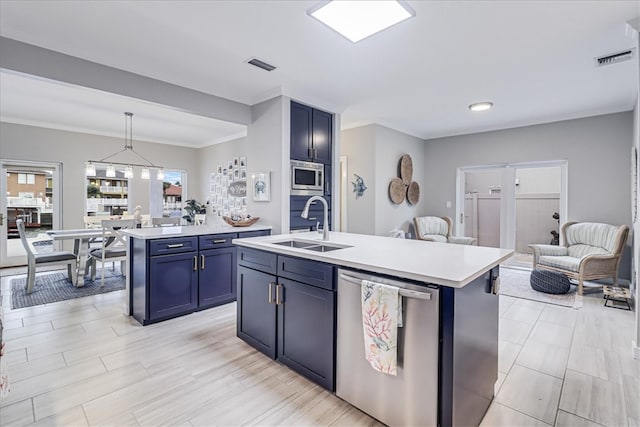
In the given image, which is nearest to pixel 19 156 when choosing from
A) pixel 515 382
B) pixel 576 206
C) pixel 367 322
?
pixel 367 322

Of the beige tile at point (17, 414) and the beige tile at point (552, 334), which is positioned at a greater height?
the beige tile at point (552, 334)

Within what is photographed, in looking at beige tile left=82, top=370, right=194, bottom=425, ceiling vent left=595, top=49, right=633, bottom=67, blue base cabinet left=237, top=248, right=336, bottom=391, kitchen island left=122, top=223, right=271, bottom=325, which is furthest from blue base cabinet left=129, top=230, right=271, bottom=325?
ceiling vent left=595, top=49, right=633, bottom=67

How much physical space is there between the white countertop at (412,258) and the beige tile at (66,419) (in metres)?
1.39

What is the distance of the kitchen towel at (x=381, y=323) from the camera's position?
1.52 m

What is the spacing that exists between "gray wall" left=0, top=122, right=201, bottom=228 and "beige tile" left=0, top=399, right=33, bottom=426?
5.20m

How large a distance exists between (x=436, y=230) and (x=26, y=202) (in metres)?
7.56

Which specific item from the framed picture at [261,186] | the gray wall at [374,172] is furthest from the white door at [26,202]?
the gray wall at [374,172]

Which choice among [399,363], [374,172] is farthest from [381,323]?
[374,172]

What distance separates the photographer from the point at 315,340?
6.57ft

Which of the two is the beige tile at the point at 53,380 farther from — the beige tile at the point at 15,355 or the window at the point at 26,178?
the window at the point at 26,178

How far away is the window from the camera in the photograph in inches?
219

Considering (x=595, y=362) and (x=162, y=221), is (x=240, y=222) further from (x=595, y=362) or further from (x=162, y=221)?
(x=595, y=362)

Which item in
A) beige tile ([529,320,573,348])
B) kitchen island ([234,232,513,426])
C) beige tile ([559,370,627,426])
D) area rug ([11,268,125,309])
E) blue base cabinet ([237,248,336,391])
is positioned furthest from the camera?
area rug ([11,268,125,309])

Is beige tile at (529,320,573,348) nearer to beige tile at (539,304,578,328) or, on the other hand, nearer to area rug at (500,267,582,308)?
beige tile at (539,304,578,328)
